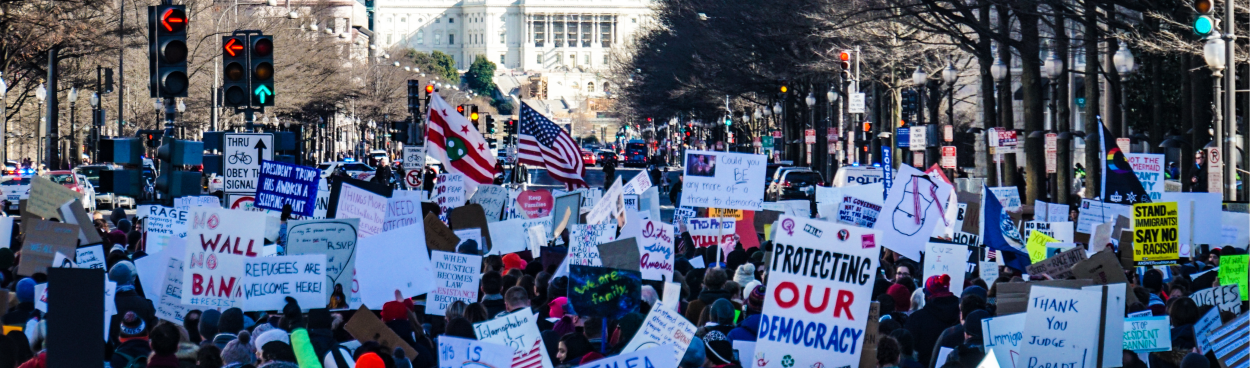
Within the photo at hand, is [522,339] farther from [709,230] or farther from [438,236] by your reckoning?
[709,230]

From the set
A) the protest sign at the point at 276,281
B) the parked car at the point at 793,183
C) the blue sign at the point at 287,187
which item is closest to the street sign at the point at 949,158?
the parked car at the point at 793,183

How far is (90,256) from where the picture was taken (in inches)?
463

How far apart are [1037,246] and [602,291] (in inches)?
248

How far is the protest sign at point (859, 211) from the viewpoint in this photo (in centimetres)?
1523

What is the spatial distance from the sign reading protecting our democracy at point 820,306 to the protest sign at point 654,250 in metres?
4.52

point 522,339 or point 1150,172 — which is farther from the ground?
point 1150,172

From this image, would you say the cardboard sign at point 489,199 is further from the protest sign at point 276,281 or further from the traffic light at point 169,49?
the protest sign at point 276,281

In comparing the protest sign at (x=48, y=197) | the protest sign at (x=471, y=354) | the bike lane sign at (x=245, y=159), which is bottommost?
the protest sign at (x=471, y=354)

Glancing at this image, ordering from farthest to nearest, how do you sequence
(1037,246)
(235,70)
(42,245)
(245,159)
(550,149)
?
(550,149) → (245,159) → (235,70) → (1037,246) → (42,245)

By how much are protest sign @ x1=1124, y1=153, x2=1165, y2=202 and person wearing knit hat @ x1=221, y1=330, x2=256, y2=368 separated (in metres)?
12.2

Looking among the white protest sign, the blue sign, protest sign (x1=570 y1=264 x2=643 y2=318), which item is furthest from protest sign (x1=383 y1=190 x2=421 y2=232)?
protest sign (x1=570 y1=264 x2=643 y2=318)

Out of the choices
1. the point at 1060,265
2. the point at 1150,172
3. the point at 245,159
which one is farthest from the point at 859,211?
the point at 245,159

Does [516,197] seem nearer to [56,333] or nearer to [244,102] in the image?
[244,102]

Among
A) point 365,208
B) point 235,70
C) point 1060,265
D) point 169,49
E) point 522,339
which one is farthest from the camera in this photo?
point 235,70
